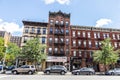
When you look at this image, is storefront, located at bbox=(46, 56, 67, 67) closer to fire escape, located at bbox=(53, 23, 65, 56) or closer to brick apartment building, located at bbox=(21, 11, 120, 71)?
brick apartment building, located at bbox=(21, 11, 120, 71)

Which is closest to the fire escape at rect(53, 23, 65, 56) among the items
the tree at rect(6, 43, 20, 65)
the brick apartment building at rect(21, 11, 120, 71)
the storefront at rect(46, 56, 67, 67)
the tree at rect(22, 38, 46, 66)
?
the brick apartment building at rect(21, 11, 120, 71)

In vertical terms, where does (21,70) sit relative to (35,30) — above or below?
below

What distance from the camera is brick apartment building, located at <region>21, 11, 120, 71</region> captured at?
46.8 meters

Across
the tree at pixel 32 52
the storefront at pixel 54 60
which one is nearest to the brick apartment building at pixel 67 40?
the storefront at pixel 54 60

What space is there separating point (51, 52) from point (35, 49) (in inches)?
426

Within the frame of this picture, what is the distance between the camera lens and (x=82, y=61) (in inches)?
1880

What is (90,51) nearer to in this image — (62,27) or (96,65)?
(96,65)

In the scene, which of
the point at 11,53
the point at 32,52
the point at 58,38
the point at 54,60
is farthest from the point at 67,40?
the point at 11,53

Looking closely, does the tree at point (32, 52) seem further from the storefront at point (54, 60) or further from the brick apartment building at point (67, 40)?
the brick apartment building at point (67, 40)

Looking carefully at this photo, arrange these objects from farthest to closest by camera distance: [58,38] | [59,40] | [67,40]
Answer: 1. [67,40]
2. [58,38]
3. [59,40]

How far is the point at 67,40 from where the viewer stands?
159 ft

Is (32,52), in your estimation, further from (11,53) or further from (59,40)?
(11,53)

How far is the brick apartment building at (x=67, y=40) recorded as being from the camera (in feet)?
154

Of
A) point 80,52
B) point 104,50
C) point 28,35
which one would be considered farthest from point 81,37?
point 28,35
